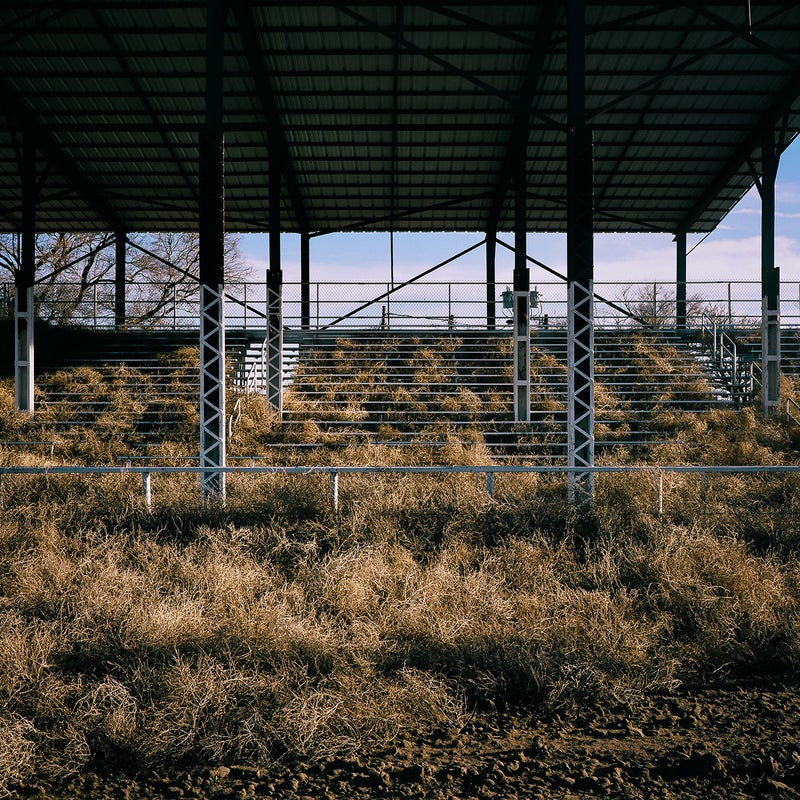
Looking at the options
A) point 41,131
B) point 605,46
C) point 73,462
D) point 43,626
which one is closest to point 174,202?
point 41,131

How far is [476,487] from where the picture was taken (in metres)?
10.9

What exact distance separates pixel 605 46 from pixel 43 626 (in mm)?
17556

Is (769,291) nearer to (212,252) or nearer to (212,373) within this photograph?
(212,252)

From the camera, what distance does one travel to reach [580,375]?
587 inches

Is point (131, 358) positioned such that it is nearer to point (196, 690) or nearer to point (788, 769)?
point (196, 690)

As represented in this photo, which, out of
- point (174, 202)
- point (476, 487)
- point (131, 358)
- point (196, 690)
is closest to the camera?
point (196, 690)

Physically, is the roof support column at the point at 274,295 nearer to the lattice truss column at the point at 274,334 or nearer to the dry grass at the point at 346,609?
the lattice truss column at the point at 274,334

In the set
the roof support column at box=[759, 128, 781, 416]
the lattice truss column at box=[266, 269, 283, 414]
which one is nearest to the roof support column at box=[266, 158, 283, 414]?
the lattice truss column at box=[266, 269, 283, 414]

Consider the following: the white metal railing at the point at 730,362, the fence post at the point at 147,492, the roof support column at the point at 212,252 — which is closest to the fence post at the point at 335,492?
the fence post at the point at 147,492

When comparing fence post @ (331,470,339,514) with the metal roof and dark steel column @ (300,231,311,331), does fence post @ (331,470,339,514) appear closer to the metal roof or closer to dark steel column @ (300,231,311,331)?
the metal roof

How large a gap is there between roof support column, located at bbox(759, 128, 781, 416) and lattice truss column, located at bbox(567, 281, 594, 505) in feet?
29.1

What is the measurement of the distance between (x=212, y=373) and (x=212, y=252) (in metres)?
2.33

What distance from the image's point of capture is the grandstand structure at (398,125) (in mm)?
14992

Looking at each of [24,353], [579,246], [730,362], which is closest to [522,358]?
[579,246]
